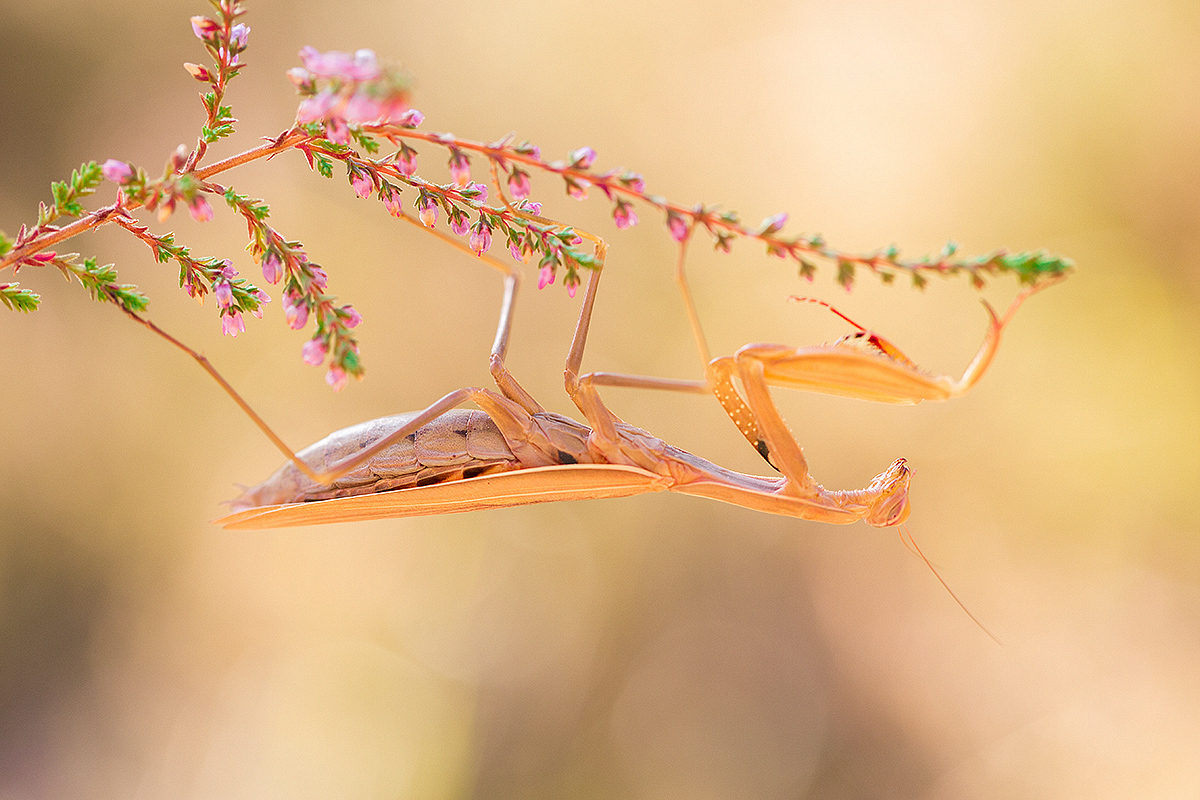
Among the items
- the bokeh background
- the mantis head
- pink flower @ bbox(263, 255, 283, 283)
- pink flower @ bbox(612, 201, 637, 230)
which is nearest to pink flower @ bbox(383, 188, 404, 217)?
pink flower @ bbox(263, 255, 283, 283)

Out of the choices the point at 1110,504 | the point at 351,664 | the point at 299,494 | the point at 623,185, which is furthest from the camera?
the point at 351,664

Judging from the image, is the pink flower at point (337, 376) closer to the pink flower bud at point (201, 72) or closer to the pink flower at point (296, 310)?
the pink flower at point (296, 310)

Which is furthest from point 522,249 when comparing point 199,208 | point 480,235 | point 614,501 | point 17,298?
point 614,501

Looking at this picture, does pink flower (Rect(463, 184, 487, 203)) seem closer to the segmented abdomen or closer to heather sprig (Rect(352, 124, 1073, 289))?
heather sprig (Rect(352, 124, 1073, 289))

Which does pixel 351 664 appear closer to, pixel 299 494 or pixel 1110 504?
pixel 299 494

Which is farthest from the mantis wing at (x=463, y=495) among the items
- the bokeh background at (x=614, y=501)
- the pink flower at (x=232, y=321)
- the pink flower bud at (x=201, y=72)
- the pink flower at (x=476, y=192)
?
the bokeh background at (x=614, y=501)

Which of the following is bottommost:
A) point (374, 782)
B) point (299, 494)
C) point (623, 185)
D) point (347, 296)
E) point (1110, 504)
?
point (374, 782)

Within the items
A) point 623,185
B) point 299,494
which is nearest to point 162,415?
point 299,494

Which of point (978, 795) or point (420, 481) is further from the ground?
point (420, 481)
